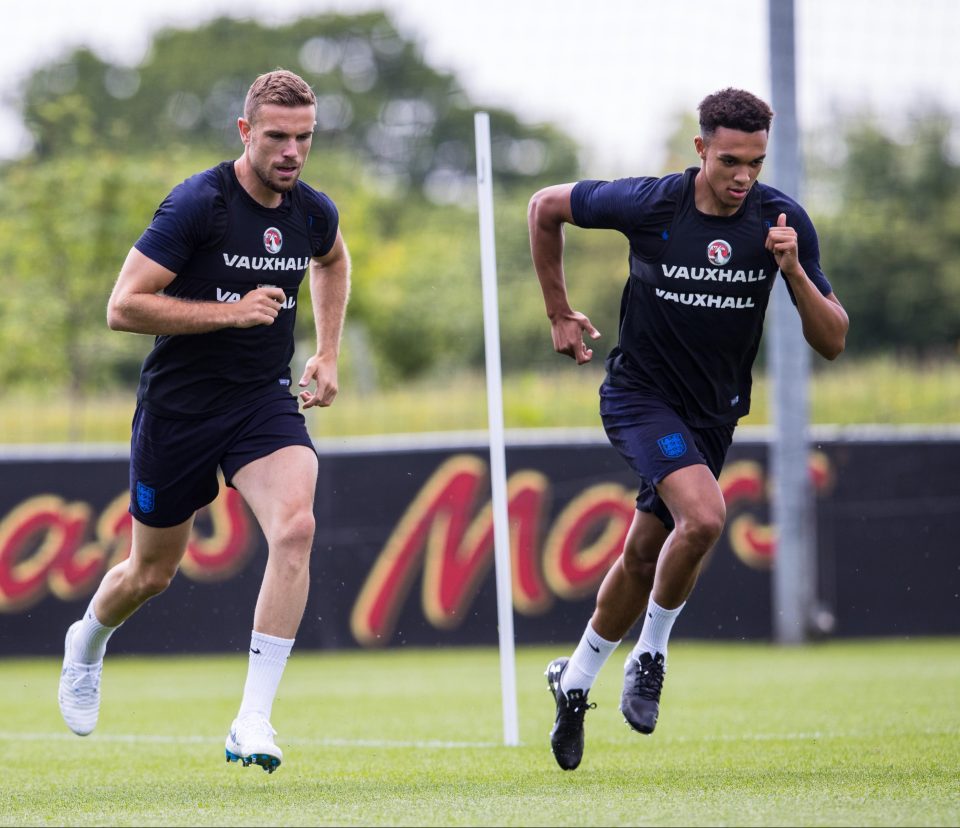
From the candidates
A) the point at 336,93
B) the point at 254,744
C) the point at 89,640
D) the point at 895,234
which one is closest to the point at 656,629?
the point at 254,744

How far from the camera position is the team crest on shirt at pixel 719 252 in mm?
5906

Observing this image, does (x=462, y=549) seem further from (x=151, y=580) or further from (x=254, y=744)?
(x=254, y=744)

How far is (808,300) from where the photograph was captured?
5727mm

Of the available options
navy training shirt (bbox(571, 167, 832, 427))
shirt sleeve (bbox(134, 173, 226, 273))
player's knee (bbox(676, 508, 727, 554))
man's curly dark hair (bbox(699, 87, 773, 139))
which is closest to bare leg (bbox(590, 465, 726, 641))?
player's knee (bbox(676, 508, 727, 554))

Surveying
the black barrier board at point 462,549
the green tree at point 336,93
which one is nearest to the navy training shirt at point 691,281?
the black barrier board at point 462,549

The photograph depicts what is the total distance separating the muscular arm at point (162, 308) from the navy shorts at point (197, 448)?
429 millimetres

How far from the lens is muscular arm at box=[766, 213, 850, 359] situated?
18.5 feet

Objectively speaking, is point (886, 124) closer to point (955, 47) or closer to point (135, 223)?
point (955, 47)

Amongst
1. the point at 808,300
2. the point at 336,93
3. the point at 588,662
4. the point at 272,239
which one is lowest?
the point at 588,662

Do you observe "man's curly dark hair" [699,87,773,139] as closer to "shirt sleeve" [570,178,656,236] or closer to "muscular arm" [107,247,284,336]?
"shirt sleeve" [570,178,656,236]

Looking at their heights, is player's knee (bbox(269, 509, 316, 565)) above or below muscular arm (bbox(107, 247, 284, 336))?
below

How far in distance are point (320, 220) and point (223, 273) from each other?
526 mm

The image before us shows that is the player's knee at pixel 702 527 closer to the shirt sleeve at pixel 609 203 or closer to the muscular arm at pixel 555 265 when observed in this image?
the muscular arm at pixel 555 265

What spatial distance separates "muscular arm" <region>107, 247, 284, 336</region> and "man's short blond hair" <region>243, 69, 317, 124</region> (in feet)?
2.20
